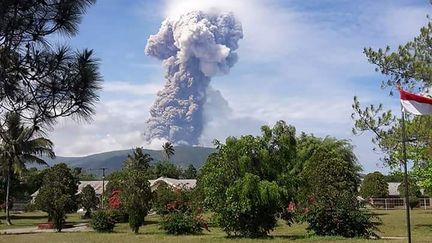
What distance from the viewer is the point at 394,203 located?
75.5 m

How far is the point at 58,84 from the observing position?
9438 millimetres

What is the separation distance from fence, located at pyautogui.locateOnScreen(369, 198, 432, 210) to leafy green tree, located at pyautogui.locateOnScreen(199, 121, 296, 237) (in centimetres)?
4749

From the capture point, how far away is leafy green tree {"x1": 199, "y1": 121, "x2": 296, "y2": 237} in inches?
977

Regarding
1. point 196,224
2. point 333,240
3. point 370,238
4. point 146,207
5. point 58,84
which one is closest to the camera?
point 58,84

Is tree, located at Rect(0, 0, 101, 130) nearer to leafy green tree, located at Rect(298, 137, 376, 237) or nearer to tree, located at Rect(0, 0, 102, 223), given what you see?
tree, located at Rect(0, 0, 102, 223)

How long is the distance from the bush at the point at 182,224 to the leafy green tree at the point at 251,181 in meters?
3.48

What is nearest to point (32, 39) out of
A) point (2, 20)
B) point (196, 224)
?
point (2, 20)

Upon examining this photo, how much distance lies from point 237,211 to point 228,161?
2329 mm

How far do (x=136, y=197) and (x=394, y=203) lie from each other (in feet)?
171

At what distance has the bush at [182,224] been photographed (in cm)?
2930

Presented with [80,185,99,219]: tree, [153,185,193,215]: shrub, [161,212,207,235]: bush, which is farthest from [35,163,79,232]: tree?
[80,185,99,219]: tree

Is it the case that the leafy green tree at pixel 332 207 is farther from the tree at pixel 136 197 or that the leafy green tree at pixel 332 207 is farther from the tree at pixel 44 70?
the tree at pixel 44 70

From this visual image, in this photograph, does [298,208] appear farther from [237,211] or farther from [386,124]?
[386,124]

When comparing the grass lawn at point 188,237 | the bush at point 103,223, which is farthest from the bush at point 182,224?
the bush at point 103,223
